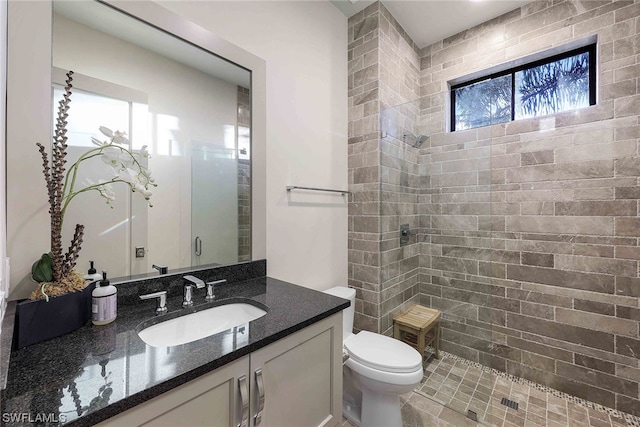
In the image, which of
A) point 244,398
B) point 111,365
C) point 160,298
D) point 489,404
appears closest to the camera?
point 111,365

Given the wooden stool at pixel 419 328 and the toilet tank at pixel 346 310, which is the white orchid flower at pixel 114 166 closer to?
the toilet tank at pixel 346 310

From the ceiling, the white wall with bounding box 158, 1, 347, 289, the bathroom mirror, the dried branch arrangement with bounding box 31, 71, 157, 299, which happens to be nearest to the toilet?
the white wall with bounding box 158, 1, 347, 289

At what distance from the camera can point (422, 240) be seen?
2.43 m

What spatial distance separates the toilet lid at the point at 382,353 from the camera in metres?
1.57

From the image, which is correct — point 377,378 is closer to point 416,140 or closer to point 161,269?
point 161,269

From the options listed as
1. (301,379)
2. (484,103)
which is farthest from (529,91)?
(301,379)

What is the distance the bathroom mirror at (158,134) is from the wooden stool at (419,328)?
1.44 m

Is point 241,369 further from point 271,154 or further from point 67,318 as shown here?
point 271,154

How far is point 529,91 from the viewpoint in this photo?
235cm

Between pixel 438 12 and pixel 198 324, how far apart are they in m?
2.85

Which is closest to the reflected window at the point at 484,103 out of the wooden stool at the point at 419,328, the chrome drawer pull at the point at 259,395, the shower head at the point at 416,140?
the shower head at the point at 416,140

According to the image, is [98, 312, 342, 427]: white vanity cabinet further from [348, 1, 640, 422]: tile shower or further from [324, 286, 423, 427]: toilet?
[348, 1, 640, 422]: tile shower

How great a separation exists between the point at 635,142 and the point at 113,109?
3.05m

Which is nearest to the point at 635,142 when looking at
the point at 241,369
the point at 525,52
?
the point at 525,52
